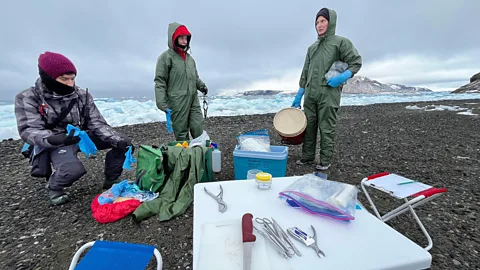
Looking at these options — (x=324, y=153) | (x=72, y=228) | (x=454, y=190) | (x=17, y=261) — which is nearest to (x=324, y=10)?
(x=324, y=153)

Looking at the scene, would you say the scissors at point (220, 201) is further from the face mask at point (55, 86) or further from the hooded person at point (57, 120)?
the face mask at point (55, 86)

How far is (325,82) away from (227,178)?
1810 mm

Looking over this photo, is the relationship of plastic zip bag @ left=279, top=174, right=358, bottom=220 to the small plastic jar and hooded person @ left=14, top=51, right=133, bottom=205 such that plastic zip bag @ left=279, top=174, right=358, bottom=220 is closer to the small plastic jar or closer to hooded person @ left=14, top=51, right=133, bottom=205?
the small plastic jar

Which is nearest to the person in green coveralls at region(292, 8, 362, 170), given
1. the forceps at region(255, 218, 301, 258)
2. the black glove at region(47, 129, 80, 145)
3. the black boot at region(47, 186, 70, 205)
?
the forceps at region(255, 218, 301, 258)

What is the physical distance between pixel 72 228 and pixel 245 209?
5.82 feet

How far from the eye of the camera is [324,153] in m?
3.19

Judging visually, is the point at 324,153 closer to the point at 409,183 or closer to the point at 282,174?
the point at 282,174

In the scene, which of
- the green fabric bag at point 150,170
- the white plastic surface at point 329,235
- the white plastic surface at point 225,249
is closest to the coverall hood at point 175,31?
the green fabric bag at point 150,170

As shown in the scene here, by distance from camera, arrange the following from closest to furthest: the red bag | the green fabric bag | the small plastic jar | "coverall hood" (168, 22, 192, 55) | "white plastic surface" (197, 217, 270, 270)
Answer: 1. "white plastic surface" (197, 217, 270, 270)
2. the small plastic jar
3. the red bag
4. the green fabric bag
5. "coverall hood" (168, 22, 192, 55)

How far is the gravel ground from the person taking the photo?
5.60 ft

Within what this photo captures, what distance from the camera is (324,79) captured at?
302 centimetres

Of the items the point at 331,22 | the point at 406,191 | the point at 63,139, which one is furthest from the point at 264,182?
the point at 331,22

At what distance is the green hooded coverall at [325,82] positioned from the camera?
2934 mm

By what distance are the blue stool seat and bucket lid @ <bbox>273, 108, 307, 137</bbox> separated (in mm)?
2352
